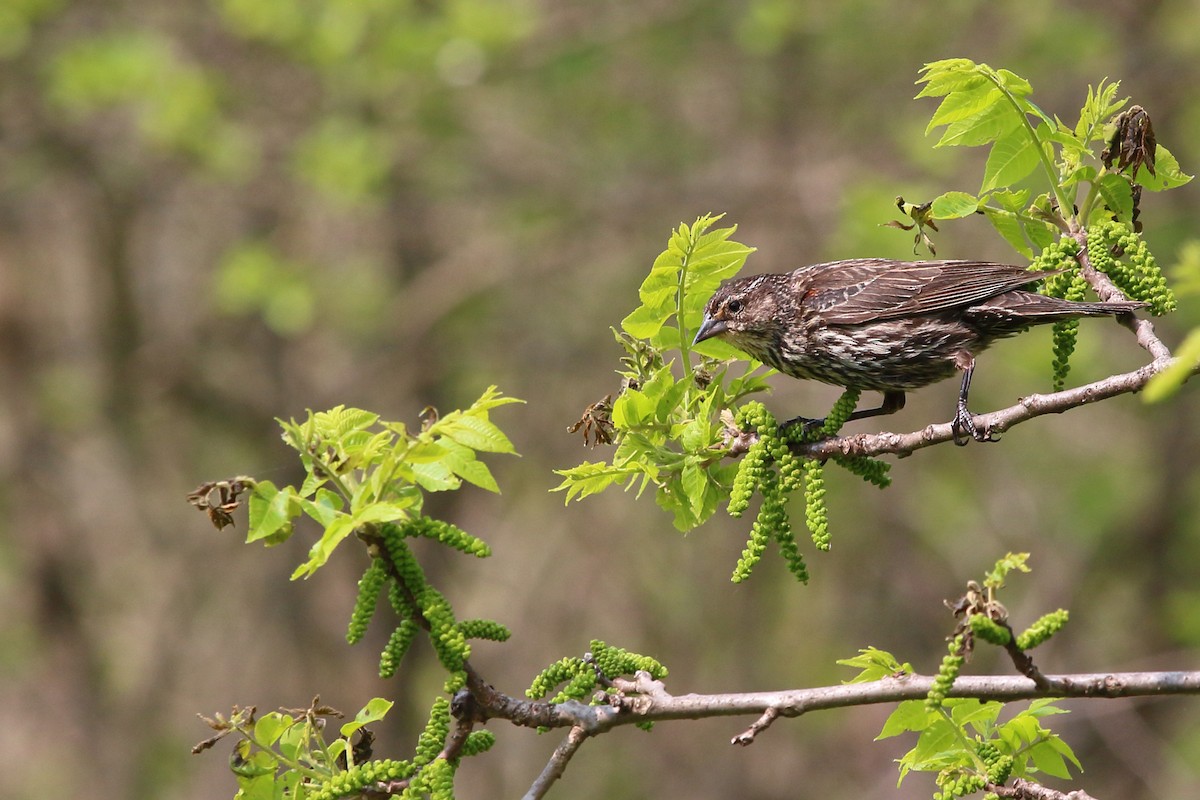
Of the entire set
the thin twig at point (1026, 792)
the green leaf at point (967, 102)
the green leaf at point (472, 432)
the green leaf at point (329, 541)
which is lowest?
the thin twig at point (1026, 792)

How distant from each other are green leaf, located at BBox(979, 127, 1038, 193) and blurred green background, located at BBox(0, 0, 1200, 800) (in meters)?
5.56

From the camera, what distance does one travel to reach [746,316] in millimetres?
4758

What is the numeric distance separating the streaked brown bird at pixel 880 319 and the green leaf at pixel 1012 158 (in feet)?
2.33

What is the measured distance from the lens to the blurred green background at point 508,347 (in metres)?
10.6

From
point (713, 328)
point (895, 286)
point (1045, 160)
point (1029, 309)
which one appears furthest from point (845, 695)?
point (895, 286)

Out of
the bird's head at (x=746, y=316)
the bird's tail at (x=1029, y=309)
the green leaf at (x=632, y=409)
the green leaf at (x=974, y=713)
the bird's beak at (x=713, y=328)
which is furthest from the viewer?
the bird's head at (x=746, y=316)

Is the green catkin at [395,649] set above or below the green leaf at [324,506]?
below

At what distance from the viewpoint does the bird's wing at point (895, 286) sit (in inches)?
173

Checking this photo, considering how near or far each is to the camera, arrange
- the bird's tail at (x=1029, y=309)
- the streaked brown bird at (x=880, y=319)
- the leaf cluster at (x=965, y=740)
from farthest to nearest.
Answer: the streaked brown bird at (x=880, y=319), the bird's tail at (x=1029, y=309), the leaf cluster at (x=965, y=740)

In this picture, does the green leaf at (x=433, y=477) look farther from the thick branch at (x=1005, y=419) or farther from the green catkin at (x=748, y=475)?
the thick branch at (x=1005, y=419)

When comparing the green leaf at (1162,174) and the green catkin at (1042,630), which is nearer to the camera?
the green catkin at (1042,630)

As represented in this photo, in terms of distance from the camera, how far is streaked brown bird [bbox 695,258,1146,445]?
437 centimetres

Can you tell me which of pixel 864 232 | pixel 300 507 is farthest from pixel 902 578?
pixel 300 507

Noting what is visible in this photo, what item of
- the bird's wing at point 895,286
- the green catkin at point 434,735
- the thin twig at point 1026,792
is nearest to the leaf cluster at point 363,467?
the green catkin at point 434,735
